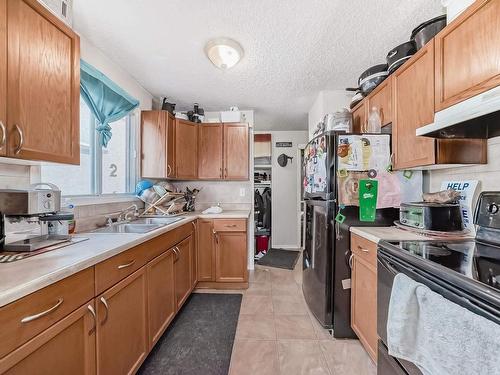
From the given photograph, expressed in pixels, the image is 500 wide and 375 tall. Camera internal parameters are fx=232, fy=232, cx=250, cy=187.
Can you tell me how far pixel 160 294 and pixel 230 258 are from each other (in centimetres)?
108

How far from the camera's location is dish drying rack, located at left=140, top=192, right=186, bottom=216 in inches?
98.7

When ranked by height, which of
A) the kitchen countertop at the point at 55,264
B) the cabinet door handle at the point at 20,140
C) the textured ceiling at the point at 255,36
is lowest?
the kitchen countertop at the point at 55,264

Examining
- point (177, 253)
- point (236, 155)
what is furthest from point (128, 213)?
point (236, 155)

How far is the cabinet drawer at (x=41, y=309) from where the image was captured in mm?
664

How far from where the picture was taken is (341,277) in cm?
179

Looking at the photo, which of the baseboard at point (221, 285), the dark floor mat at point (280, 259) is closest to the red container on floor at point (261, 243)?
the dark floor mat at point (280, 259)

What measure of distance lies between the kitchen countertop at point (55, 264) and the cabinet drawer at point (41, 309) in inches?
1.2

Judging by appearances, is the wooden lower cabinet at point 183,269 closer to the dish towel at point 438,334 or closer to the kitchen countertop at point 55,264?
the kitchen countertop at point 55,264

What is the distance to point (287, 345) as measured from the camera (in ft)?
5.72

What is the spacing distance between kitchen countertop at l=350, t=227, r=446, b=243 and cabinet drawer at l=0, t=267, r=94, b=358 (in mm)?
1436

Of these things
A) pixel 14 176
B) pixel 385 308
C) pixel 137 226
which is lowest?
pixel 385 308

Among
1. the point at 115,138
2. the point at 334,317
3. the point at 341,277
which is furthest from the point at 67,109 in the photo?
the point at 334,317

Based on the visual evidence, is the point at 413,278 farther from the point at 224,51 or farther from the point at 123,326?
the point at 224,51

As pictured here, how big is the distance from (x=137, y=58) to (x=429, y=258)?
253cm
